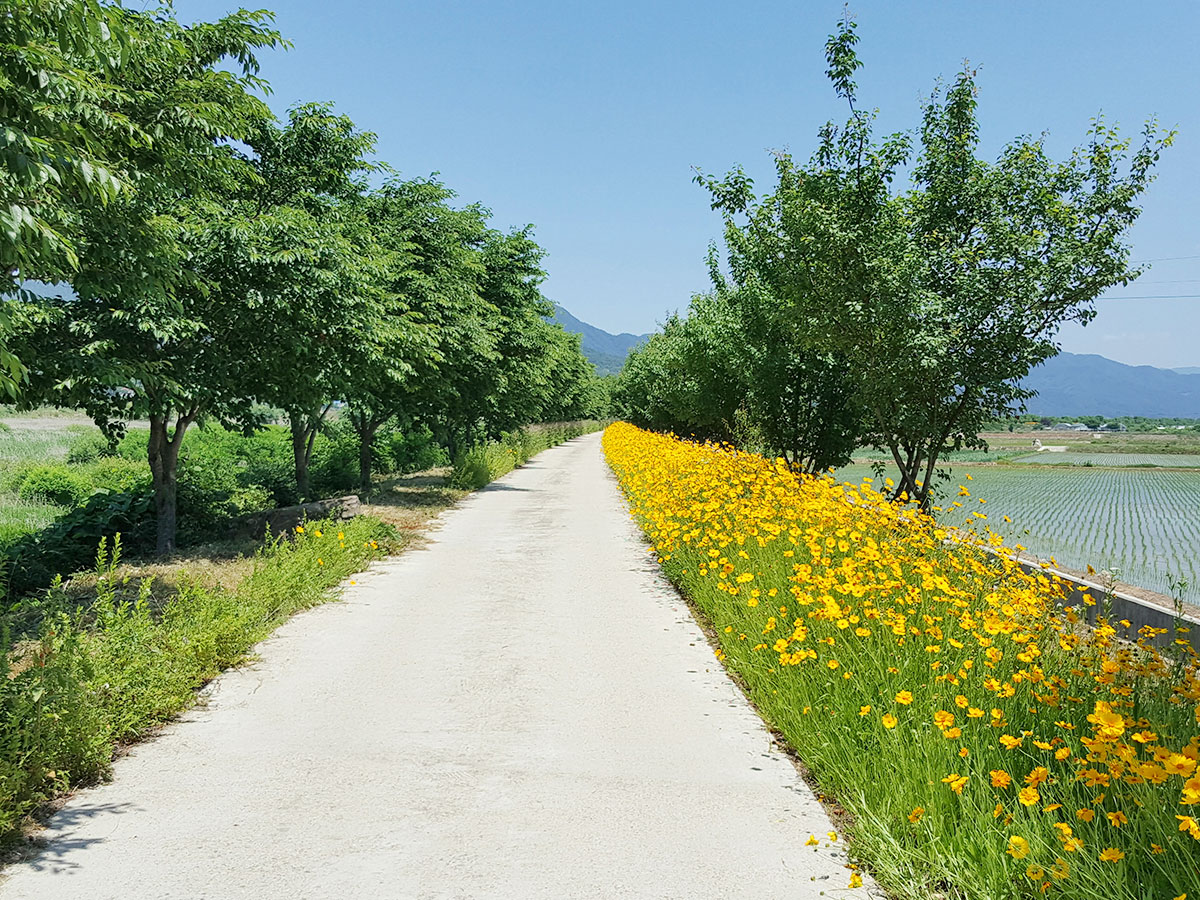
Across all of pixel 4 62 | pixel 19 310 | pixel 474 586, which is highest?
pixel 4 62

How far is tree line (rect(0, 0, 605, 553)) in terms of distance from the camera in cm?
379

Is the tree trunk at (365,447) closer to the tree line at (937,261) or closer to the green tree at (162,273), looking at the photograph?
the green tree at (162,273)

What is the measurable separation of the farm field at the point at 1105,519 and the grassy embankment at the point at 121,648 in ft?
20.8

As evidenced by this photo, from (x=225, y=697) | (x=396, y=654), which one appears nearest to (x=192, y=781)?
(x=225, y=697)

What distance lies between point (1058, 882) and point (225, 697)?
5.08 meters

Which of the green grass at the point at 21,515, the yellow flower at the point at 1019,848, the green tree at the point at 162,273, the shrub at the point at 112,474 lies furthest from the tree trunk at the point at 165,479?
the yellow flower at the point at 1019,848

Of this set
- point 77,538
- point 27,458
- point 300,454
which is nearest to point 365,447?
point 300,454

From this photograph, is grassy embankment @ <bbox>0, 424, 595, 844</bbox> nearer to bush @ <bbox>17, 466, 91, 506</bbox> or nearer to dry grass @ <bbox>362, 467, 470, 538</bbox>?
dry grass @ <bbox>362, 467, 470, 538</bbox>

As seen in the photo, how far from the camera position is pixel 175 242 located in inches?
280

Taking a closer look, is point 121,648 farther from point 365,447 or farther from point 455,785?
point 365,447

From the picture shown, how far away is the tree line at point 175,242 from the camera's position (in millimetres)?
3787

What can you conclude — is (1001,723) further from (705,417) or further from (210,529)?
(705,417)

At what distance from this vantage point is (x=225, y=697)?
5543mm

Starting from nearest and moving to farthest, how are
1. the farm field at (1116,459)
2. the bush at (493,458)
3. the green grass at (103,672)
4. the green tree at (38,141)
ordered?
the green tree at (38,141)
the green grass at (103,672)
the bush at (493,458)
the farm field at (1116,459)
